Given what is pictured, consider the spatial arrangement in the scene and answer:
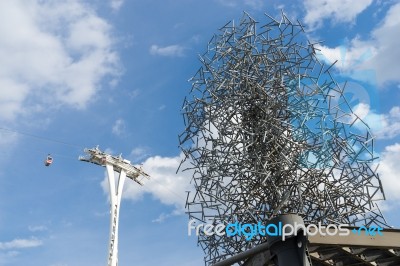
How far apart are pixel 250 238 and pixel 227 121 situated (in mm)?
4692

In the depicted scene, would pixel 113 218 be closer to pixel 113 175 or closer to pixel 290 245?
pixel 113 175

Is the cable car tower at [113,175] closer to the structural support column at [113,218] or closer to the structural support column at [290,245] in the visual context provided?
the structural support column at [113,218]

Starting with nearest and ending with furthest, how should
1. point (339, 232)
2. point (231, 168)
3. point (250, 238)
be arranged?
point (339, 232), point (250, 238), point (231, 168)

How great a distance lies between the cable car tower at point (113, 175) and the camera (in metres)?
43.5

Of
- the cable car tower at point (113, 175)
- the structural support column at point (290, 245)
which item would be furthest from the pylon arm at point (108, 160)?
the structural support column at point (290, 245)

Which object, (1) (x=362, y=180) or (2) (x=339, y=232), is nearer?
(2) (x=339, y=232)

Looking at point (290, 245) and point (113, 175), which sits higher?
point (113, 175)

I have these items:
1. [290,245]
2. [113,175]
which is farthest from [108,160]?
[290,245]

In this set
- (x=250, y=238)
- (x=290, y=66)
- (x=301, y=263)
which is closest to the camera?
(x=301, y=263)

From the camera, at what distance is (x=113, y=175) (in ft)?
152

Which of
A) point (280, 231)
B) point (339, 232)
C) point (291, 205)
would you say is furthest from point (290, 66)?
point (280, 231)

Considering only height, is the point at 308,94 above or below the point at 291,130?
above

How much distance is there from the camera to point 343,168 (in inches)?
679

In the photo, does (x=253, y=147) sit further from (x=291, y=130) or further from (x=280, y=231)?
(x=280, y=231)
